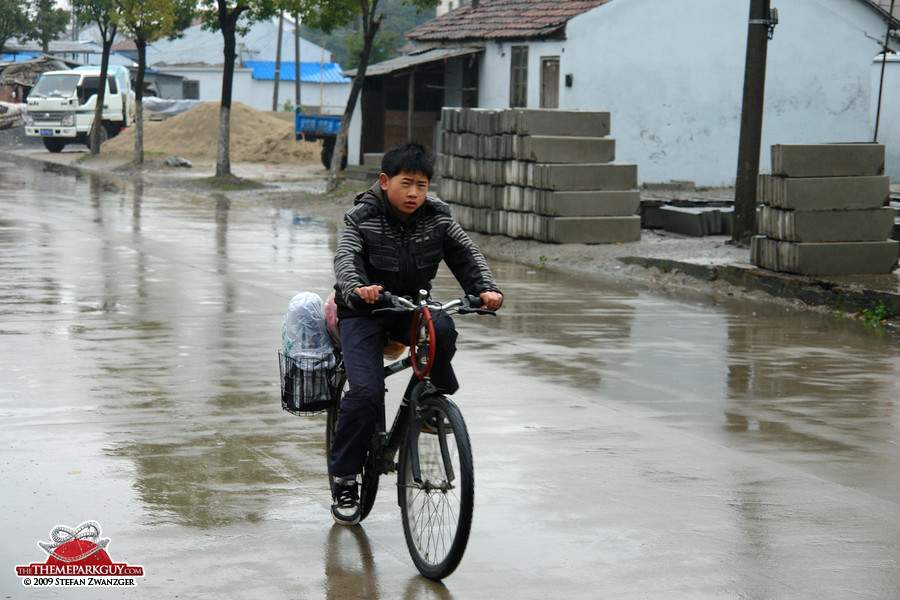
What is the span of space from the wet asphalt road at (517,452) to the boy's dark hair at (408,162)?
1521 millimetres

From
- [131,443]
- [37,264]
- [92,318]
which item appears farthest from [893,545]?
[37,264]

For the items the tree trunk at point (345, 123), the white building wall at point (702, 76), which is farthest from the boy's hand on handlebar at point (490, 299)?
the white building wall at point (702, 76)

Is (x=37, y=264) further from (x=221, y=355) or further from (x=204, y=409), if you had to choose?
(x=204, y=409)

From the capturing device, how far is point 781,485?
5.92 metres

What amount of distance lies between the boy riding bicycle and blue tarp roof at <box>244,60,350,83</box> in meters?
69.6

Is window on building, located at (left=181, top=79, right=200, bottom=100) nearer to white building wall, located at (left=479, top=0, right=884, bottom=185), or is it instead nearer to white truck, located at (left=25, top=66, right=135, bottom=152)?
white truck, located at (left=25, top=66, right=135, bottom=152)

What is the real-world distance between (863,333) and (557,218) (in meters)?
6.51

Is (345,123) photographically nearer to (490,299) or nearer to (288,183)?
(288,183)

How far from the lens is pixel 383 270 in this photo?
4980mm

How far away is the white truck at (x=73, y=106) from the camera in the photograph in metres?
42.8

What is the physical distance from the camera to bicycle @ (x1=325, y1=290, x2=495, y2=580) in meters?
4.44

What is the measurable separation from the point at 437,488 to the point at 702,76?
24.0m

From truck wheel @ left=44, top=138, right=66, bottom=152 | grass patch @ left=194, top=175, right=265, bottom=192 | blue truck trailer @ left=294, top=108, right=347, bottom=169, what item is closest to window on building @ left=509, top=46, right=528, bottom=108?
grass patch @ left=194, top=175, right=265, bottom=192

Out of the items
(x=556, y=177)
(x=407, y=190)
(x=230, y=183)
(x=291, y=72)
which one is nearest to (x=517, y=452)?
(x=407, y=190)
